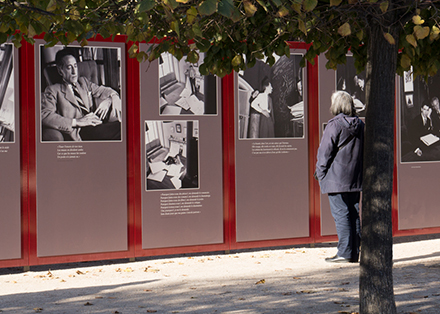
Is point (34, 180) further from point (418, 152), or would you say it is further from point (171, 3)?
point (418, 152)

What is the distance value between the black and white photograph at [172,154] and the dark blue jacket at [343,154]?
1.79 metres

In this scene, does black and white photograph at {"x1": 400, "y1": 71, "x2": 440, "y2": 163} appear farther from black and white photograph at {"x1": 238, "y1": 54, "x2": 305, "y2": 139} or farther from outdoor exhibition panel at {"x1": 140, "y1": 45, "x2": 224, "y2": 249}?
outdoor exhibition panel at {"x1": 140, "y1": 45, "x2": 224, "y2": 249}

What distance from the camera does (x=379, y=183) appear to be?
149 inches

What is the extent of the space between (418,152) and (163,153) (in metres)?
3.78

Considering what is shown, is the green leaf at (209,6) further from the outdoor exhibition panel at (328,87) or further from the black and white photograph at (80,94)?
the outdoor exhibition panel at (328,87)

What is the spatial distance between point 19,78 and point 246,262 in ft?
11.7

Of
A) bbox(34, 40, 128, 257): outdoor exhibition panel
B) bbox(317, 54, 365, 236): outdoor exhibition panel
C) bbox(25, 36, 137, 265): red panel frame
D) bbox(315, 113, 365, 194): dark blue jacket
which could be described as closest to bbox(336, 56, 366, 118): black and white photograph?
bbox(317, 54, 365, 236): outdoor exhibition panel

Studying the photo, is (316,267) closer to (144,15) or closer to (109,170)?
(109,170)

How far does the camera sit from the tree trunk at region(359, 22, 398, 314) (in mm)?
3791

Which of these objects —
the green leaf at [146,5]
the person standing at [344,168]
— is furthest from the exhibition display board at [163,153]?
the green leaf at [146,5]

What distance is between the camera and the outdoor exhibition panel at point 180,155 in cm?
712

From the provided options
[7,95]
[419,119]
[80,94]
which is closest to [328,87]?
[419,119]

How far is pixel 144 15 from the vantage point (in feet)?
8.84

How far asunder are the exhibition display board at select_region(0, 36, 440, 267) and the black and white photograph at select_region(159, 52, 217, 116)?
0.04ft
